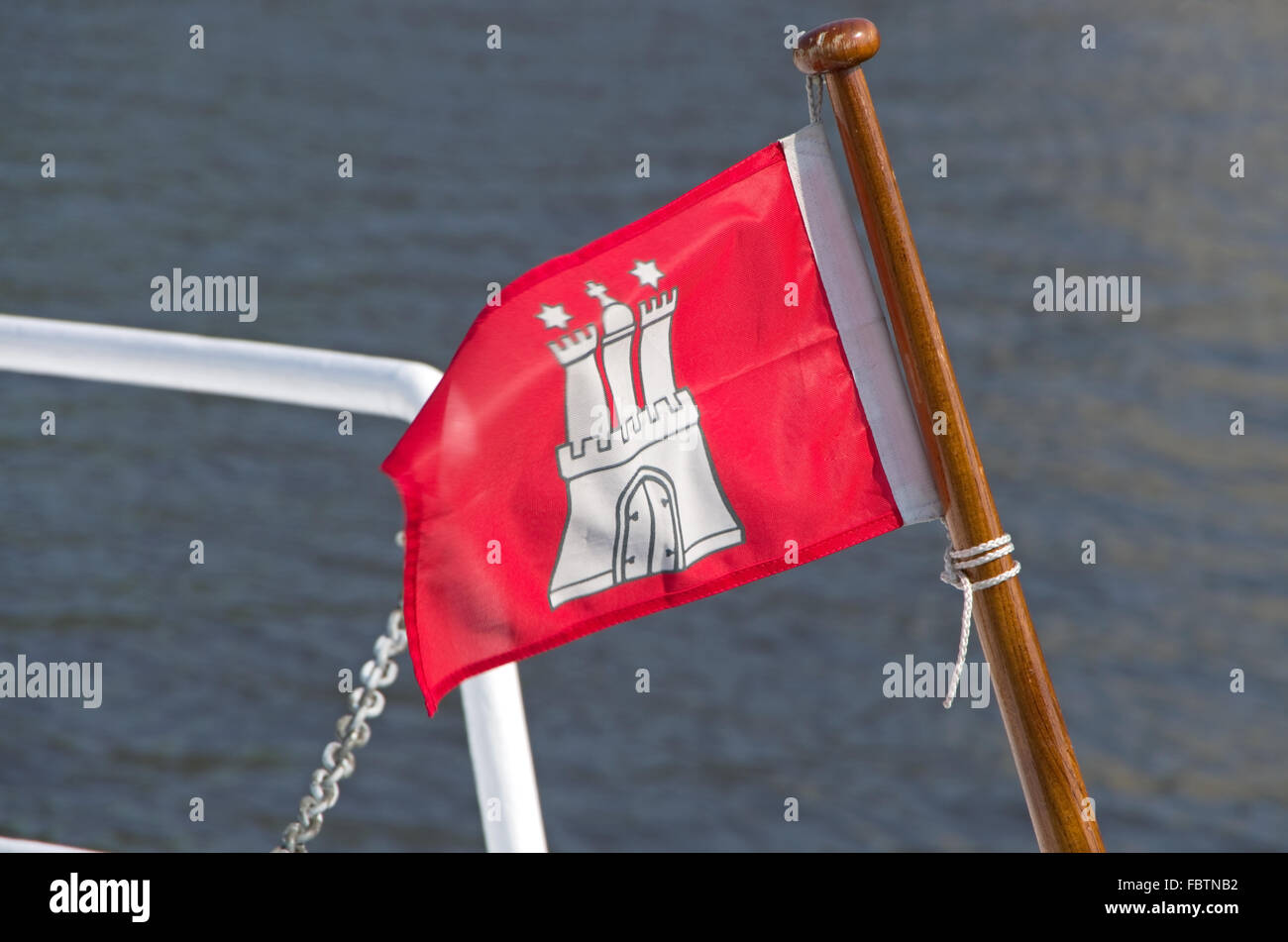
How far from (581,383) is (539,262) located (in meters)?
5.55

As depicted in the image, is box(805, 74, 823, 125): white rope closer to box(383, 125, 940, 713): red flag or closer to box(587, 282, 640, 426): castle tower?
box(383, 125, 940, 713): red flag

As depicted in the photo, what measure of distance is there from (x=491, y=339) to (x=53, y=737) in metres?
3.88

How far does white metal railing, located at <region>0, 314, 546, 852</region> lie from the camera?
5.93 feet

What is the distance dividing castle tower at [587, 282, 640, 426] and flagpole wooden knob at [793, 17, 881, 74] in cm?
46

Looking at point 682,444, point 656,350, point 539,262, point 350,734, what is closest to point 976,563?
point 682,444

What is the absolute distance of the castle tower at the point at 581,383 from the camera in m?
2.16

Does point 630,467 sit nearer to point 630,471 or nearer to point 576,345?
point 630,471

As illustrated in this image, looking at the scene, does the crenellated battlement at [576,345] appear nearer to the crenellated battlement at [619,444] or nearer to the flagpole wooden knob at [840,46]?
the crenellated battlement at [619,444]

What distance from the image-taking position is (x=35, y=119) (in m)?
9.48

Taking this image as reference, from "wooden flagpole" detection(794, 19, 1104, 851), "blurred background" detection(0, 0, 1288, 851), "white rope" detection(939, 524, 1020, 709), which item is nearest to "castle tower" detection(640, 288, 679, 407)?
"wooden flagpole" detection(794, 19, 1104, 851)

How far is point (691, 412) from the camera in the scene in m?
2.21

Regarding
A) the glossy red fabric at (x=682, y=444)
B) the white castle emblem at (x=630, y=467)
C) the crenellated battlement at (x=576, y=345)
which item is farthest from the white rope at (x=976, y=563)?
the crenellated battlement at (x=576, y=345)
